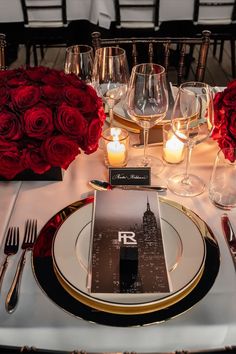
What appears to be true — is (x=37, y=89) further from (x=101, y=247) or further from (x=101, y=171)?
(x=101, y=247)

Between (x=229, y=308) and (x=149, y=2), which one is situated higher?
(x=149, y=2)

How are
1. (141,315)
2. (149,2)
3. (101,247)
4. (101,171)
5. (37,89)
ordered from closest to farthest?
(141,315)
(101,247)
(37,89)
(101,171)
(149,2)

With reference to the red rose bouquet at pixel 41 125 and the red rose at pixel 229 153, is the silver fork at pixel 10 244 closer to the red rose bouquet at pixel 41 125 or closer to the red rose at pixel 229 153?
the red rose bouquet at pixel 41 125

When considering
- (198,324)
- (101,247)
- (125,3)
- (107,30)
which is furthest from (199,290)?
(107,30)

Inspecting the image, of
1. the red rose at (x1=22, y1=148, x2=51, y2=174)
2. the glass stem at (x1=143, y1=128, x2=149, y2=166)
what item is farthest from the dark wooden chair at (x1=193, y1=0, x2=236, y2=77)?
the red rose at (x1=22, y1=148, x2=51, y2=174)

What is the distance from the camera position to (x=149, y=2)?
2.63m

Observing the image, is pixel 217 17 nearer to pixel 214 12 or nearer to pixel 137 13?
pixel 214 12

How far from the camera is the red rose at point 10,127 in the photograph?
86 cm

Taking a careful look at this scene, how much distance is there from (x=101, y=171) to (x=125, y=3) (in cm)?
197

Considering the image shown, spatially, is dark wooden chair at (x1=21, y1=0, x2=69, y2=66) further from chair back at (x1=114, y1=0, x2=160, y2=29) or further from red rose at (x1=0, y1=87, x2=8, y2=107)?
red rose at (x1=0, y1=87, x2=8, y2=107)

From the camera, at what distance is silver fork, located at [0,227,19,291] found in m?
0.75

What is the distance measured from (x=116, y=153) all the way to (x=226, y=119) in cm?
29

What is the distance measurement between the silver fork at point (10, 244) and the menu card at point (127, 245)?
163mm

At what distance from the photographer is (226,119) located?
965 mm
